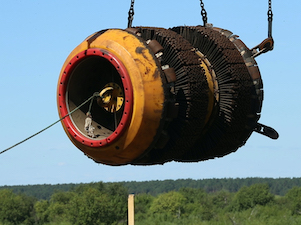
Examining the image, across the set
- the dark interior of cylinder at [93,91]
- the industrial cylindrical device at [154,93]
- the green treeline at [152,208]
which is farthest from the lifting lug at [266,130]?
the green treeline at [152,208]

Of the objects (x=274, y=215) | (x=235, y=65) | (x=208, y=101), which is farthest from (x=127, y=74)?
(x=274, y=215)

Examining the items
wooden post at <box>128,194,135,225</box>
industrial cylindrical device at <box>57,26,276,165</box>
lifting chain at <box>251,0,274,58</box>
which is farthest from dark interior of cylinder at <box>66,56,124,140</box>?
lifting chain at <box>251,0,274,58</box>

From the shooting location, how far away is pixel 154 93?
9977 mm

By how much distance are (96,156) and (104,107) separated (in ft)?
2.49

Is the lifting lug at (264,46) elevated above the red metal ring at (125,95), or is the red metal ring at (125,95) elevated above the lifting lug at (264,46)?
the lifting lug at (264,46)

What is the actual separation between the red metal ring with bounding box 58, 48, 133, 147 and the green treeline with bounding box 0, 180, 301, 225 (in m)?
108

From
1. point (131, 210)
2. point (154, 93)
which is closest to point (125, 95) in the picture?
point (154, 93)

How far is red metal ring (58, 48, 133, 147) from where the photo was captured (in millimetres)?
10023

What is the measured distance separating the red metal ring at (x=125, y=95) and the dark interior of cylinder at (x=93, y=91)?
0.26 ft

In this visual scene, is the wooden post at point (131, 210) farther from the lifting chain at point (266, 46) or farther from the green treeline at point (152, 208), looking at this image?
the green treeline at point (152, 208)

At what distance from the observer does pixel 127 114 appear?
10.0 metres

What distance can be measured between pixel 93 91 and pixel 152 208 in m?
126

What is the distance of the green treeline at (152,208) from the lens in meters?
120

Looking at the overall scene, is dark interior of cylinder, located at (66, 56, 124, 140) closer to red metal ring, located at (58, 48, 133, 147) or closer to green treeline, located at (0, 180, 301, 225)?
red metal ring, located at (58, 48, 133, 147)
